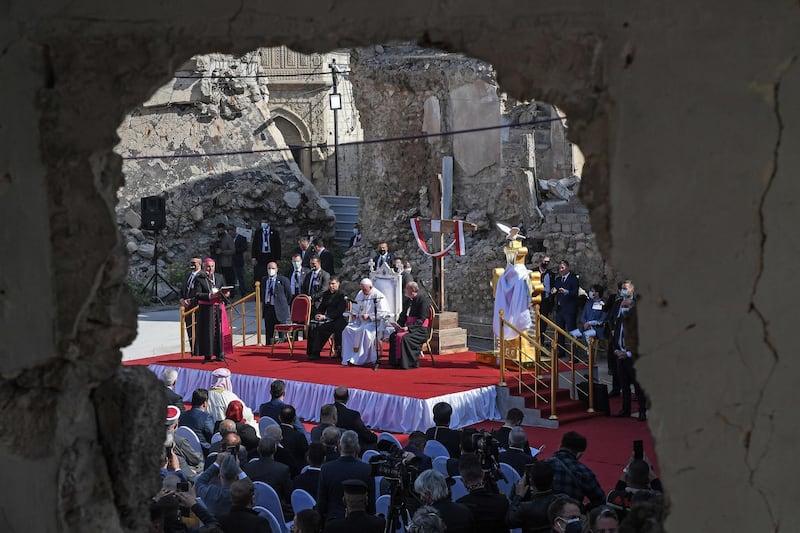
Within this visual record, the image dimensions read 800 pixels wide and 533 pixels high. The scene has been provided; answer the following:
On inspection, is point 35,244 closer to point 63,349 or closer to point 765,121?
point 63,349

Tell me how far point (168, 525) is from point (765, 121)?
4015mm

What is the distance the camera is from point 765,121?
3.61 m

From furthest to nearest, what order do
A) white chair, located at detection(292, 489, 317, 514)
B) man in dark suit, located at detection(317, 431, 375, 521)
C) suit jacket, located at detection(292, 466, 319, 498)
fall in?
suit jacket, located at detection(292, 466, 319, 498) < white chair, located at detection(292, 489, 317, 514) < man in dark suit, located at detection(317, 431, 375, 521)

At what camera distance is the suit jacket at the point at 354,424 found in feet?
30.3

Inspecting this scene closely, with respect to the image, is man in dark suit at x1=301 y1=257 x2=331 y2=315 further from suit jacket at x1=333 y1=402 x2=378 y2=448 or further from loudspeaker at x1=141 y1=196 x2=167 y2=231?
suit jacket at x1=333 y1=402 x2=378 y2=448

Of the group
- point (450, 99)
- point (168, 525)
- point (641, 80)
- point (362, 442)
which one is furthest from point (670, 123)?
point (450, 99)

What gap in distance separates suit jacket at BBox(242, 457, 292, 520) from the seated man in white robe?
259 inches

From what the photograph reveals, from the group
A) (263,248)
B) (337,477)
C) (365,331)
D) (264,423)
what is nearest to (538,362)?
(365,331)

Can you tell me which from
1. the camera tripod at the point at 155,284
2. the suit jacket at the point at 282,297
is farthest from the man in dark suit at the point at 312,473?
the camera tripod at the point at 155,284

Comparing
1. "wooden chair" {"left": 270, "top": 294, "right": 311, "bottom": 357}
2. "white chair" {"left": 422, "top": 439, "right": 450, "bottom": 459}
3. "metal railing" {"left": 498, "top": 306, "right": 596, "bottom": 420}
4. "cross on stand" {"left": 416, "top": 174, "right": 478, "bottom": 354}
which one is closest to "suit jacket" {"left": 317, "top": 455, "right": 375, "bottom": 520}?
"white chair" {"left": 422, "top": 439, "right": 450, "bottom": 459}

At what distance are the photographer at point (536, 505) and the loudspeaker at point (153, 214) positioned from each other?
49.4ft

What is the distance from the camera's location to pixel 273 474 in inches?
286

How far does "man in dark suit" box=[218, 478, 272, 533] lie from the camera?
5.71 meters

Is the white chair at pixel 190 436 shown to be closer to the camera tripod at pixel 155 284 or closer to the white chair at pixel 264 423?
the white chair at pixel 264 423
